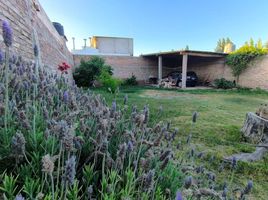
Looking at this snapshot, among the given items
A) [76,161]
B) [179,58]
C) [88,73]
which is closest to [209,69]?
[179,58]

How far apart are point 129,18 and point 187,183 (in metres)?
23.1

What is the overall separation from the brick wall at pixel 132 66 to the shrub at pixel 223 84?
5743mm

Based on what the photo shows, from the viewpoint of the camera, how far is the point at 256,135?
3.75m

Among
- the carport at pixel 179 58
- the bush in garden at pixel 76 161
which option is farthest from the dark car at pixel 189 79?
the bush in garden at pixel 76 161

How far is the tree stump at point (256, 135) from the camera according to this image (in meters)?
3.26

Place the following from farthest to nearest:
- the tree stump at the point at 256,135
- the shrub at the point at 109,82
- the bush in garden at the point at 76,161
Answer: the shrub at the point at 109,82 → the tree stump at the point at 256,135 → the bush in garden at the point at 76,161

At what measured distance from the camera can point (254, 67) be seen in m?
13.6

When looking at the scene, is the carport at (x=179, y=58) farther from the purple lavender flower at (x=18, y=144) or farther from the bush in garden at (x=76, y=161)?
the purple lavender flower at (x=18, y=144)

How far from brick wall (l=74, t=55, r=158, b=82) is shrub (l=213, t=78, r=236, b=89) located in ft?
18.8

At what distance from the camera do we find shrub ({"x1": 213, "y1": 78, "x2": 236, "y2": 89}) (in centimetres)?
1464

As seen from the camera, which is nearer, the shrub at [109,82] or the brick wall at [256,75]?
the shrub at [109,82]

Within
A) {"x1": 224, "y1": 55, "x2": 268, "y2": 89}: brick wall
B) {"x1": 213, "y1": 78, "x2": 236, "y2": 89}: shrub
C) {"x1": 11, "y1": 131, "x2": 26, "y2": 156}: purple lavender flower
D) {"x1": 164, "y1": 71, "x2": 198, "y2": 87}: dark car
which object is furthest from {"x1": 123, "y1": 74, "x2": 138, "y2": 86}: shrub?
{"x1": 11, "y1": 131, "x2": 26, "y2": 156}: purple lavender flower

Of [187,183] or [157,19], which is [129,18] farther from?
[187,183]

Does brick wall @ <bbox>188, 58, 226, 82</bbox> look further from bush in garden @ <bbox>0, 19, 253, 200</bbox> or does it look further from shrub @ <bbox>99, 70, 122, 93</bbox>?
bush in garden @ <bbox>0, 19, 253, 200</bbox>
